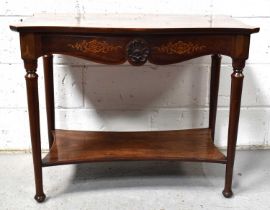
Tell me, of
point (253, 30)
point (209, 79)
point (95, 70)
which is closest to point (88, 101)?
point (95, 70)

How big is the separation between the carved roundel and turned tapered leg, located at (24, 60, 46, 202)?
0.94 feet

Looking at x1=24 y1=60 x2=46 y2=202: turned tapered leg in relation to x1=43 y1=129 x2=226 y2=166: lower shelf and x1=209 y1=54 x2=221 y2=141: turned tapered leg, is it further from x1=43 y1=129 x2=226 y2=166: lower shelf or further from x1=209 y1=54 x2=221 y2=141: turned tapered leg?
x1=209 y1=54 x2=221 y2=141: turned tapered leg

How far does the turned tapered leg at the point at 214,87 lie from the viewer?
1.54m

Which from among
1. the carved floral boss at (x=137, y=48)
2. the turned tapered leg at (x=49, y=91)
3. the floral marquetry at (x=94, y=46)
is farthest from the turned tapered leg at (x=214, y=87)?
the turned tapered leg at (x=49, y=91)

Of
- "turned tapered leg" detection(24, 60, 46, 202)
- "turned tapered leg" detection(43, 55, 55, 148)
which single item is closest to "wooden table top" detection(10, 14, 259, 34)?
"turned tapered leg" detection(24, 60, 46, 202)

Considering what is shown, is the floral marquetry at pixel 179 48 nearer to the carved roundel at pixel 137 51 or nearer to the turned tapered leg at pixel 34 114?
the carved roundel at pixel 137 51

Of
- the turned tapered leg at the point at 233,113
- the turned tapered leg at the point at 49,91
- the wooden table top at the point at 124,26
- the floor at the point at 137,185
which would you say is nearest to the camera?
the wooden table top at the point at 124,26

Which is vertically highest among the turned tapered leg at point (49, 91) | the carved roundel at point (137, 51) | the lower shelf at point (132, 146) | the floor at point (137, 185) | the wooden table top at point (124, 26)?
the wooden table top at point (124, 26)

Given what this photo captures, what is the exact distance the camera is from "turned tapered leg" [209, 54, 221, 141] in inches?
60.8

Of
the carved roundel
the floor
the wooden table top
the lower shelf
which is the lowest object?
the floor

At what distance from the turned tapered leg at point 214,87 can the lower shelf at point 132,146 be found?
0.05m

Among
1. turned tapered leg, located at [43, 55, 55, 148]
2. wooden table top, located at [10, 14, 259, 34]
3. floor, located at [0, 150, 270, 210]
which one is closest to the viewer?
wooden table top, located at [10, 14, 259, 34]

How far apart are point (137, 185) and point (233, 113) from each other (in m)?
0.45

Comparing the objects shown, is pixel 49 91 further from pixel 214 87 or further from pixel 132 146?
pixel 214 87
